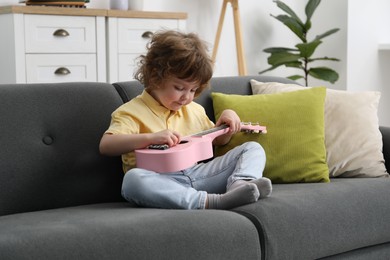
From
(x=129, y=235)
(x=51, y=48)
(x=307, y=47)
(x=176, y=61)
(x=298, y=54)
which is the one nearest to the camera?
(x=129, y=235)

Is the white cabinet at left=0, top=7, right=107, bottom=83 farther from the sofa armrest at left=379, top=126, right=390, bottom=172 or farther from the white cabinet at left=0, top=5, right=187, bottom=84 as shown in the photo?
the sofa armrest at left=379, top=126, right=390, bottom=172

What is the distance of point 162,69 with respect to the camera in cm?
248

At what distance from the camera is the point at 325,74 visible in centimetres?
508

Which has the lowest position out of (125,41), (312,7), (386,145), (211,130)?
(386,145)

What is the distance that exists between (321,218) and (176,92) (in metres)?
0.62

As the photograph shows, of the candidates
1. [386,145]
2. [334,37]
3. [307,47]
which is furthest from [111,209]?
[334,37]

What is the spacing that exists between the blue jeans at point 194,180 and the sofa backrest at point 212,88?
358 mm

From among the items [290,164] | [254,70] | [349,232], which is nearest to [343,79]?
[254,70]

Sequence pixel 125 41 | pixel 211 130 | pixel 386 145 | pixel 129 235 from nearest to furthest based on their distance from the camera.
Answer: pixel 129 235 → pixel 211 130 → pixel 386 145 → pixel 125 41

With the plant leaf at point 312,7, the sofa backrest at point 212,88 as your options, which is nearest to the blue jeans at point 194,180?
the sofa backrest at point 212,88

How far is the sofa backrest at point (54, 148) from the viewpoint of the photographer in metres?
2.38

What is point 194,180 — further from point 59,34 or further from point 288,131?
point 59,34

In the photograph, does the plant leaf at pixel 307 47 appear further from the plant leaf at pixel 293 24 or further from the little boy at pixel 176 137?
the little boy at pixel 176 137

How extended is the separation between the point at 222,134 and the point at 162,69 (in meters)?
0.36
